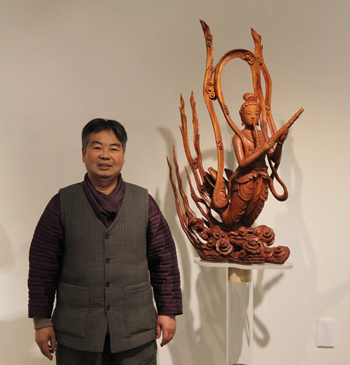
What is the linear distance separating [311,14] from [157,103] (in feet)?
2.45

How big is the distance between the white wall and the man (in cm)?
58

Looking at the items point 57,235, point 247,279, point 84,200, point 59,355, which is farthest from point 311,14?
point 59,355

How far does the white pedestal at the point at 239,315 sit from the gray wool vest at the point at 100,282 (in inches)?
11.6

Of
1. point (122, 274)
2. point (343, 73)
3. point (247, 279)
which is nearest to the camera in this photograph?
point (122, 274)

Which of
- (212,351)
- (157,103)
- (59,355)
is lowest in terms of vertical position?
(212,351)

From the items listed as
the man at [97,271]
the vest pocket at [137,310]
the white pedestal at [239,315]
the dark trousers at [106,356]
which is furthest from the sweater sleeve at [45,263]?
the white pedestal at [239,315]

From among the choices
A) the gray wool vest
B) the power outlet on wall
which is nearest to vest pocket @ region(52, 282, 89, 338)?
the gray wool vest

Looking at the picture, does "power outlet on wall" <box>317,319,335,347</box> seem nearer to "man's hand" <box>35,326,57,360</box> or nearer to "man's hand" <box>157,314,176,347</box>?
"man's hand" <box>157,314,176,347</box>

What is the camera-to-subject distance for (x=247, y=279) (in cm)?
156

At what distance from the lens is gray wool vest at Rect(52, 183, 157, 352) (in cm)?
129

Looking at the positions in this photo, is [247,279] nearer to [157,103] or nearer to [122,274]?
[122,274]

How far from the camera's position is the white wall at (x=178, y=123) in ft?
6.16

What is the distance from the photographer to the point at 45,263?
1.33 m

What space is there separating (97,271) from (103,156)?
0.34 metres
